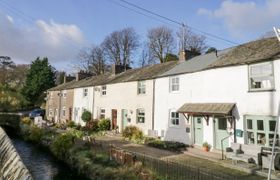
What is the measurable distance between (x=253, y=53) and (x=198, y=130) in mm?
6477

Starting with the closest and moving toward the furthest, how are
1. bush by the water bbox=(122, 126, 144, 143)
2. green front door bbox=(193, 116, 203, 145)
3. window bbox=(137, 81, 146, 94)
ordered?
1. green front door bbox=(193, 116, 203, 145)
2. bush by the water bbox=(122, 126, 144, 143)
3. window bbox=(137, 81, 146, 94)

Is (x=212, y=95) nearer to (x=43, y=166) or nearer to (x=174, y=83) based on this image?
(x=174, y=83)

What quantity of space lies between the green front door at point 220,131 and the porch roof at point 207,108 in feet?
3.01

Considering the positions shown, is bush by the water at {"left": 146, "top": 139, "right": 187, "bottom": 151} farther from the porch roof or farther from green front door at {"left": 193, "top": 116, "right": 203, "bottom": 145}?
the porch roof

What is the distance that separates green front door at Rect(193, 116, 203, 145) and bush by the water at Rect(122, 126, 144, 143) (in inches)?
210

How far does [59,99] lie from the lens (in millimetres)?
45125

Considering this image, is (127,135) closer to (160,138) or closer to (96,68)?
(160,138)

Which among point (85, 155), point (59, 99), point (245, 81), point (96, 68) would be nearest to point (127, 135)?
point (85, 155)

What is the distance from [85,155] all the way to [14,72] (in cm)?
7561

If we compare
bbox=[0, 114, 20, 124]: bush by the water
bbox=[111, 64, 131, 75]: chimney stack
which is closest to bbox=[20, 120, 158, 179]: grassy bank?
bbox=[111, 64, 131, 75]: chimney stack

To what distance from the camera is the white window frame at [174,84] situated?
23047mm

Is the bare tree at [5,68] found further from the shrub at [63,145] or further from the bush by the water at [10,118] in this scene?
the shrub at [63,145]

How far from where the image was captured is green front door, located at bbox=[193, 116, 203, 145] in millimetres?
20094

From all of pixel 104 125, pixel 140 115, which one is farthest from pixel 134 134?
pixel 104 125
